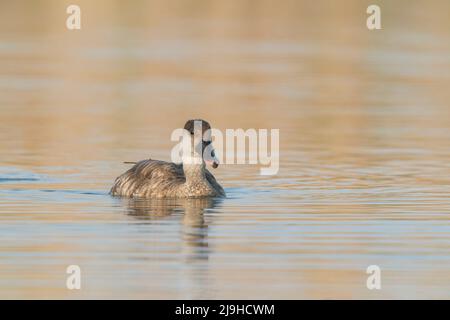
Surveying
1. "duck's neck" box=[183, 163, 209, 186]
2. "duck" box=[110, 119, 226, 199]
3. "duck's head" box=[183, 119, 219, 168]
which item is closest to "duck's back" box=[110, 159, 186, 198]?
"duck" box=[110, 119, 226, 199]

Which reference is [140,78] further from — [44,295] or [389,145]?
[44,295]

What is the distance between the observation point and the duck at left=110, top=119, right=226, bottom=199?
2039 centimetres

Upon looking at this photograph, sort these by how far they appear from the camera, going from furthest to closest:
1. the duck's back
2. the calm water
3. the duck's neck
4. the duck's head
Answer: the duck's back < the duck's neck < the duck's head < the calm water

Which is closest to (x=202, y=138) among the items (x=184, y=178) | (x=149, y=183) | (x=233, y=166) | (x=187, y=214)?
(x=184, y=178)

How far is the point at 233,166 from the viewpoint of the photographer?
77.6ft

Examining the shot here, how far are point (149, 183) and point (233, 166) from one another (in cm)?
330

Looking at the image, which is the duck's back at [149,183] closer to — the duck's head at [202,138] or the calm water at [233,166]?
the calm water at [233,166]

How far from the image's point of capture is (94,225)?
57.9ft

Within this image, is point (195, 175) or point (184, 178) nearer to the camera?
point (195, 175)

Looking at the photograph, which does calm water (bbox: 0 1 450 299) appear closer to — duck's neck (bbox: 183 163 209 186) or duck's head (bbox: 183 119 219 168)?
duck's neck (bbox: 183 163 209 186)

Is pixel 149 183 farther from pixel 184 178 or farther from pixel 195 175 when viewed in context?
pixel 195 175

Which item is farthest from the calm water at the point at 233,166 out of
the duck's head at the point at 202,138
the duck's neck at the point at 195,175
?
the duck's head at the point at 202,138

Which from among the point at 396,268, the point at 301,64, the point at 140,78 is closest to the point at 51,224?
the point at 396,268

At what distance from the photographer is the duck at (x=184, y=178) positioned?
66.9ft
